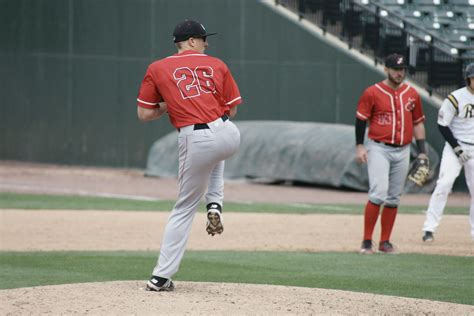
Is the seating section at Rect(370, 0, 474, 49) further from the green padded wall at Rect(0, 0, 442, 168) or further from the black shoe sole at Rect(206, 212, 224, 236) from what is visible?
the black shoe sole at Rect(206, 212, 224, 236)

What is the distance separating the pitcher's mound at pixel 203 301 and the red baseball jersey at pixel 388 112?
129 inches

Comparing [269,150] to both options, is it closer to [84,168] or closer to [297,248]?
[84,168]

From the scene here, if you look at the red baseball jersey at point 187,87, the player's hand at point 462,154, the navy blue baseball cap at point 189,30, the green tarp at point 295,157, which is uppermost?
the navy blue baseball cap at point 189,30

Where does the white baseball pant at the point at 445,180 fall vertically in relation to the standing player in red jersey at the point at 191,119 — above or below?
below

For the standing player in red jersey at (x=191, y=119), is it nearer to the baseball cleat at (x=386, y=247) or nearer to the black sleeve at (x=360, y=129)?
the black sleeve at (x=360, y=129)

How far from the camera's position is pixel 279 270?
9.48 metres

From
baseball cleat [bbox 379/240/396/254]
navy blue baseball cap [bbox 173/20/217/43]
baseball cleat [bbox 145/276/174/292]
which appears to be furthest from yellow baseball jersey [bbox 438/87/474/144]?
baseball cleat [bbox 145/276/174/292]

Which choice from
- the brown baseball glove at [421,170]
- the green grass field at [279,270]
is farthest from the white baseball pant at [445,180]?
the green grass field at [279,270]

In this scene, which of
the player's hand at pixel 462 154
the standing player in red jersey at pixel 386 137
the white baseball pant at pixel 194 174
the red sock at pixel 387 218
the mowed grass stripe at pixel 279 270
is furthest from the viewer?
the player's hand at pixel 462 154

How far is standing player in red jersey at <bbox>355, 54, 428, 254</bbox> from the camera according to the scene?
10.6 meters

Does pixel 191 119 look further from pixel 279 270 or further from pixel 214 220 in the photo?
pixel 279 270

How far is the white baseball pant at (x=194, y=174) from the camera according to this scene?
717 cm

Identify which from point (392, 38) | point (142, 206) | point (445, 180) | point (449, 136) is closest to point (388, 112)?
point (449, 136)

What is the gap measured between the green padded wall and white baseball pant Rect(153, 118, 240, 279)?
47.3ft
